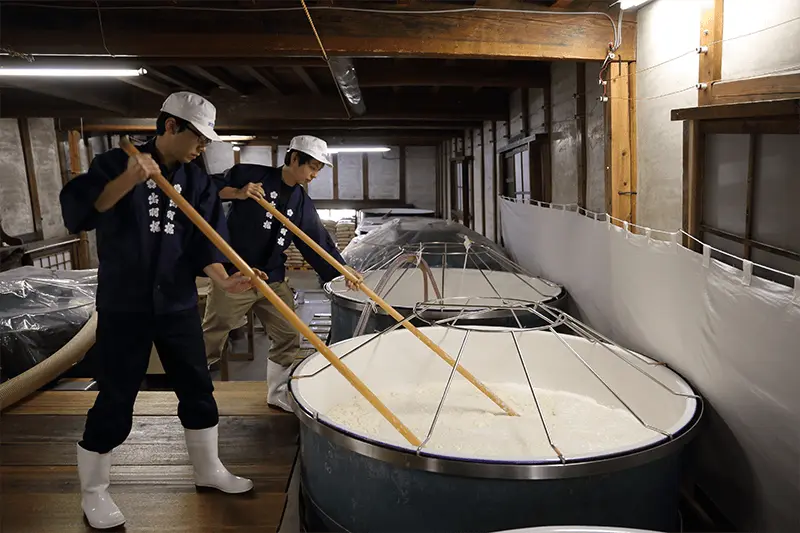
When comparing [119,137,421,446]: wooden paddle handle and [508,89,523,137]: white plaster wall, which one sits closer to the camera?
[119,137,421,446]: wooden paddle handle

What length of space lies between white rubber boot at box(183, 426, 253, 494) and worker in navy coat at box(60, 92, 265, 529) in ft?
0.78

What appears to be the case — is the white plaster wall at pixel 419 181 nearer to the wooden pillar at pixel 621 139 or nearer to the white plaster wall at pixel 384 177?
the white plaster wall at pixel 384 177

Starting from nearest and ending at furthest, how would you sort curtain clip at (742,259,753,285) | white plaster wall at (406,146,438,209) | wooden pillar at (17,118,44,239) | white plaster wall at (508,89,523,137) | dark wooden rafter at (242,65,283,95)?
curtain clip at (742,259,753,285) < dark wooden rafter at (242,65,283,95) < white plaster wall at (508,89,523,137) < wooden pillar at (17,118,44,239) < white plaster wall at (406,146,438,209)

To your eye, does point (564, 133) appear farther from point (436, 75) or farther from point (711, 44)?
point (711, 44)

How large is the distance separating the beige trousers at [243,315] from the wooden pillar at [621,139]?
1.98 m

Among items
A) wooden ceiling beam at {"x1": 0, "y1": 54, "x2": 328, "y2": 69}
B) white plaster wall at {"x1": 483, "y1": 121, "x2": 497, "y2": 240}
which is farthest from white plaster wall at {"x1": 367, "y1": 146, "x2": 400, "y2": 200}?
wooden ceiling beam at {"x1": 0, "y1": 54, "x2": 328, "y2": 69}

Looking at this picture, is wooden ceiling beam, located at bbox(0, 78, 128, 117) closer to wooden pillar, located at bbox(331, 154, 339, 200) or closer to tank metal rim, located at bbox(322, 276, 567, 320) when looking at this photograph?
tank metal rim, located at bbox(322, 276, 567, 320)

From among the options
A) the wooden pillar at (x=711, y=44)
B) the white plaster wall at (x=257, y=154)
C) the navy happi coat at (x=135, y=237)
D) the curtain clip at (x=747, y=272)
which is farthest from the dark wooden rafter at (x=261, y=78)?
the white plaster wall at (x=257, y=154)

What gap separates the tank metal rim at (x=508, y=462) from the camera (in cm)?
175

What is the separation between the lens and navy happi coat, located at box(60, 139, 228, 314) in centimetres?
201

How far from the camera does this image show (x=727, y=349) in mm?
2004

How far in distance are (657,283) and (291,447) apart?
1806mm

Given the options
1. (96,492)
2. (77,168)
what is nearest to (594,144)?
(96,492)

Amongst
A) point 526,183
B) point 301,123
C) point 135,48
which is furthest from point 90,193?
point 301,123
